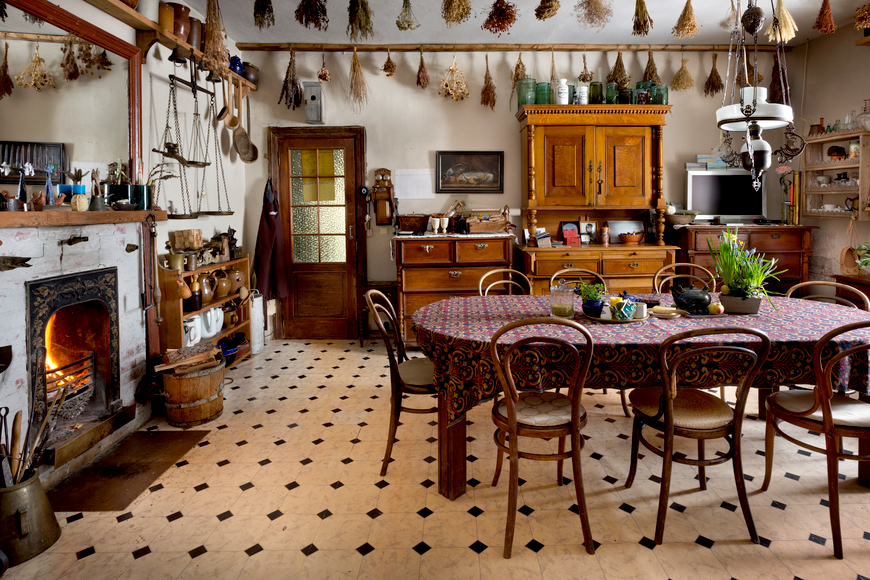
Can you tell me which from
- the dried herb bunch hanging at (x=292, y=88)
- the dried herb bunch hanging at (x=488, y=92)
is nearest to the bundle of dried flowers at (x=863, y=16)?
the dried herb bunch hanging at (x=488, y=92)

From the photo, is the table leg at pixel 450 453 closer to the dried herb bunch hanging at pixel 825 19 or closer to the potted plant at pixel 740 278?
the potted plant at pixel 740 278

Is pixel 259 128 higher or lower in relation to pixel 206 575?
higher

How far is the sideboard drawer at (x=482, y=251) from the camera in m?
5.04

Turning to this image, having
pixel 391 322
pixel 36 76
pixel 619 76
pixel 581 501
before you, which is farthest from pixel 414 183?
pixel 581 501

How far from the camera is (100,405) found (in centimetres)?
319

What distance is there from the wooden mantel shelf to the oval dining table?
184 centimetres

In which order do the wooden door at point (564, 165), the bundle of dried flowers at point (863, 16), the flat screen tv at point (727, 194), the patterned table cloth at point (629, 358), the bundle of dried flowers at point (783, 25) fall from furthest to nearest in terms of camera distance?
the flat screen tv at point (727, 194), the wooden door at point (564, 165), the bundle of dried flowers at point (863, 16), the bundle of dried flowers at point (783, 25), the patterned table cloth at point (629, 358)

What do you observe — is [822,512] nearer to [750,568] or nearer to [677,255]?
[750,568]

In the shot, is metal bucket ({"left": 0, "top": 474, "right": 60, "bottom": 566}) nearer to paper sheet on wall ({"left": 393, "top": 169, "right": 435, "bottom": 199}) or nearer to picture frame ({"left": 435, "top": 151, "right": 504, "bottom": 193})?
paper sheet on wall ({"left": 393, "top": 169, "right": 435, "bottom": 199})

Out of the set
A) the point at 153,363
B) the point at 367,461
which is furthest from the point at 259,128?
the point at 367,461

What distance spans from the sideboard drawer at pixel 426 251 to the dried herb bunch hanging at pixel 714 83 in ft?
10.6

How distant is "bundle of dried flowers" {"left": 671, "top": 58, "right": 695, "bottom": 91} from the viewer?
17.7 feet

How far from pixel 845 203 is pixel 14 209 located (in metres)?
6.27

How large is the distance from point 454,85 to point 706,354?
405cm
